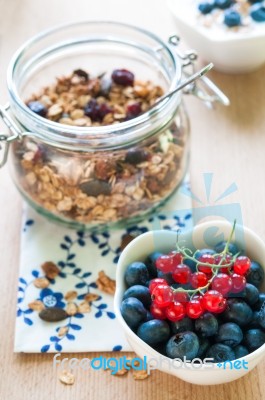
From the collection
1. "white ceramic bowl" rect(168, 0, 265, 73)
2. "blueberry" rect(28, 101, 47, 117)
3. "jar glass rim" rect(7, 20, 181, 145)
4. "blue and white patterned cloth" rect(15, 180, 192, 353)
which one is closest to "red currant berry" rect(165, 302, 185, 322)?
"blue and white patterned cloth" rect(15, 180, 192, 353)

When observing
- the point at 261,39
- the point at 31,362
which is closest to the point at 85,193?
the point at 31,362

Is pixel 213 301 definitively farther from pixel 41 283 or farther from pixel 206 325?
pixel 41 283

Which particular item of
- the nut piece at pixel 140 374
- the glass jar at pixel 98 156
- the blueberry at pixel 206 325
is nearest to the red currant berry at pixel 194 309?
the blueberry at pixel 206 325

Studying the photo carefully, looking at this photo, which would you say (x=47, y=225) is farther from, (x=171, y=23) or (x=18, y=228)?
(x=171, y=23)

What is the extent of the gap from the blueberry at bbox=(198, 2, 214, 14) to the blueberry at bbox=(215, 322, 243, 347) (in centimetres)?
54

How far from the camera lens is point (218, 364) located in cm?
63

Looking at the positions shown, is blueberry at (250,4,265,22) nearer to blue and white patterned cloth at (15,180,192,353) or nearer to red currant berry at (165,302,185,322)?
blue and white patterned cloth at (15,180,192,353)

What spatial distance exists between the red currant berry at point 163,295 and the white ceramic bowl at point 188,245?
0.04 meters

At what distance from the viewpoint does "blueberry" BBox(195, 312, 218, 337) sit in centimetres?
65

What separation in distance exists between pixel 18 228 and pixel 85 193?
0.12 metres

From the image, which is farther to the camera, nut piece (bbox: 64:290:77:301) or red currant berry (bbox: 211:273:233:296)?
nut piece (bbox: 64:290:77:301)

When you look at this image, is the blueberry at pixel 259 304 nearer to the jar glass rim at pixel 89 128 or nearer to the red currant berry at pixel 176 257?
the red currant berry at pixel 176 257

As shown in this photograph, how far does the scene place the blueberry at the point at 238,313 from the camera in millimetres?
663

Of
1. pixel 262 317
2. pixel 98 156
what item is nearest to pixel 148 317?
pixel 262 317
